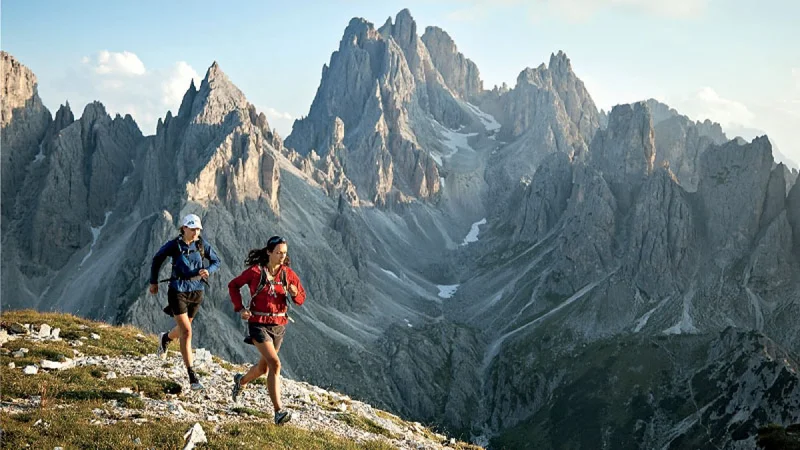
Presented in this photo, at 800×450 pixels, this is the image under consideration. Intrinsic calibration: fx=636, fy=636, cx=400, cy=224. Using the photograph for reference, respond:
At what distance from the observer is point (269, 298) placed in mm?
17547

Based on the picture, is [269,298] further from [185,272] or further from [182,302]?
[182,302]

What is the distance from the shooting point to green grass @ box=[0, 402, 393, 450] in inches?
561

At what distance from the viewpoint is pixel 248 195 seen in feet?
504

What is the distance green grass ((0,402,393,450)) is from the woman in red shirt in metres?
1.11

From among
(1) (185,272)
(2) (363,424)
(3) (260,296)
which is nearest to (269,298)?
(3) (260,296)

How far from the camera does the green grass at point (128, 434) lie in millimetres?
14242

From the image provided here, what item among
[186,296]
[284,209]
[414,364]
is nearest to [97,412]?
[186,296]

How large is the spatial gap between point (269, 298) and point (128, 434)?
4776mm

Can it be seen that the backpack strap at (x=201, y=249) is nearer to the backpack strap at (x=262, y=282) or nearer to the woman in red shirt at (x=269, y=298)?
the woman in red shirt at (x=269, y=298)

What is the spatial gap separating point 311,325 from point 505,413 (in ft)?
150

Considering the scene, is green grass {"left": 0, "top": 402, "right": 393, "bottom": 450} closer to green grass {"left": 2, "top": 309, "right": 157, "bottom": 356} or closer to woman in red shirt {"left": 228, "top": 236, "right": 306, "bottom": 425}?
woman in red shirt {"left": 228, "top": 236, "right": 306, "bottom": 425}

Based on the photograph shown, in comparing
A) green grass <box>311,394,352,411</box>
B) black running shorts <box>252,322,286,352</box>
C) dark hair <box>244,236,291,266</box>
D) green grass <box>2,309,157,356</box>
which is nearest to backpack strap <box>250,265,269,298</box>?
dark hair <box>244,236,291,266</box>

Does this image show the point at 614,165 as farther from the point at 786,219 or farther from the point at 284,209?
the point at 284,209

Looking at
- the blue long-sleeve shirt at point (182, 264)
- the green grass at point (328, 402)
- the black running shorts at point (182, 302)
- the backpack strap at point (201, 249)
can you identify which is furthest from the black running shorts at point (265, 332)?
the green grass at point (328, 402)
